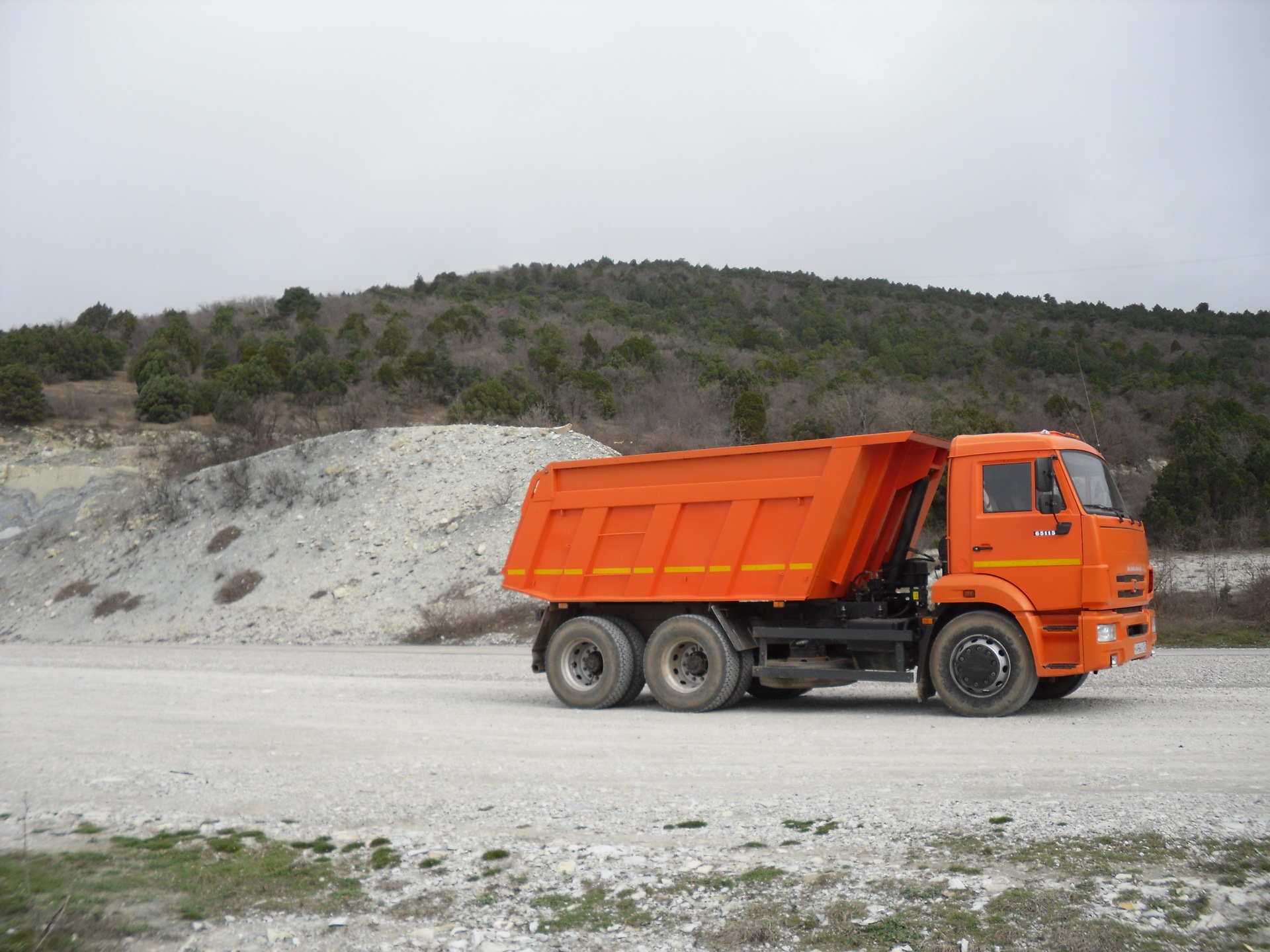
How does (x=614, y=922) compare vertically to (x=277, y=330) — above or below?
below

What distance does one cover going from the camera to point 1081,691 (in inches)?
501

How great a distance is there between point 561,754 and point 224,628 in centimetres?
2254

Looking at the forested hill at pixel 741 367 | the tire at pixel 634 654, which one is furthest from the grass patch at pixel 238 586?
the tire at pixel 634 654

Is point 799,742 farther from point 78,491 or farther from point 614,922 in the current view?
point 78,491

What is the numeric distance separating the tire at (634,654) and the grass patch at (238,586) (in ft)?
68.3

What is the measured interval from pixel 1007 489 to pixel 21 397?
44.9 m

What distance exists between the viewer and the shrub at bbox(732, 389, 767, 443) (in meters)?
43.4

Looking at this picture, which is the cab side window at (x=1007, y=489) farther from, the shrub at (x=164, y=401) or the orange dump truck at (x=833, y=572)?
the shrub at (x=164, y=401)

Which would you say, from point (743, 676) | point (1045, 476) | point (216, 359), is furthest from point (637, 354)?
point (1045, 476)

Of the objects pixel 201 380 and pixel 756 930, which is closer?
pixel 756 930

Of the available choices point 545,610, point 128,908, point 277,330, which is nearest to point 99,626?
point 545,610

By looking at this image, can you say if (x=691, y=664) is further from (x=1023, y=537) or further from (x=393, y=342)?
(x=393, y=342)

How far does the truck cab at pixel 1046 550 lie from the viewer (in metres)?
10.1

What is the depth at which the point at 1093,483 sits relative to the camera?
420 inches
